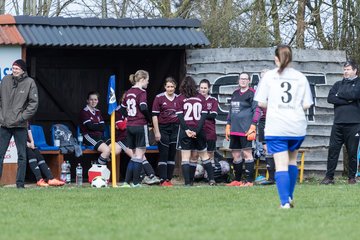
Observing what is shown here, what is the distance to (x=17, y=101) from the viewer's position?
15125 mm

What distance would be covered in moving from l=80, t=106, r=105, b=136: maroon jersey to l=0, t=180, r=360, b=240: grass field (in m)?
3.63

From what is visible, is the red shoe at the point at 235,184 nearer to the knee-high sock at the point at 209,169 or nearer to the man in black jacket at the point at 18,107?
the knee-high sock at the point at 209,169

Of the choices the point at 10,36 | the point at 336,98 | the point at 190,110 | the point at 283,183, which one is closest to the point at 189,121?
the point at 190,110

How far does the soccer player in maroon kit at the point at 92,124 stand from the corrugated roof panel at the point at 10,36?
201 cm

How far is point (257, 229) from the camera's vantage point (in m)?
9.09

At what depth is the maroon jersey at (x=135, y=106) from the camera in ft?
52.1

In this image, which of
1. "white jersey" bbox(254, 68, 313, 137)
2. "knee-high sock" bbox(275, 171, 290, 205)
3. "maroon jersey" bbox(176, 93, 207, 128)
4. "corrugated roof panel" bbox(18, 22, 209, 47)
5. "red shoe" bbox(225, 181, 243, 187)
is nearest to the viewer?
"knee-high sock" bbox(275, 171, 290, 205)

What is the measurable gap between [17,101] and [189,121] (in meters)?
2.88

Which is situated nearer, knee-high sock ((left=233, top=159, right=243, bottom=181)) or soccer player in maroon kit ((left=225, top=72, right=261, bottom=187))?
A: soccer player in maroon kit ((left=225, top=72, right=261, bottom=187))

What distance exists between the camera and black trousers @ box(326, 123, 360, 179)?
1639cm

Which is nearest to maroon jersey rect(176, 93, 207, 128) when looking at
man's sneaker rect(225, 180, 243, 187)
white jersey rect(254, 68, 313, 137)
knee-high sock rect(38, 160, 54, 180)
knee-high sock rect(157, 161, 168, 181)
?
knee-high sock rect(157, 161, 168, 181)

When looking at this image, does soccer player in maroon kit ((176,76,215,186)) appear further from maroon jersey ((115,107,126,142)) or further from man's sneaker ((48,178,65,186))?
man's sneaker ((48,178,65,186))

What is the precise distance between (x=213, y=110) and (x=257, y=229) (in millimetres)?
7714

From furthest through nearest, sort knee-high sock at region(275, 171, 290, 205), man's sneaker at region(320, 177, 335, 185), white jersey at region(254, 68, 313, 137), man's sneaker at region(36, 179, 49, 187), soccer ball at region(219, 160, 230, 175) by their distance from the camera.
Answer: soccer ball at region(219, 160, 230, 175), man's sneaker at region(320, 177, 335, 185), man's sneaker at region(36, 179, 49, 187), white jersey at region(254, 68, 313, 137), knee-high sock at region(275, 171, 290, 205)
